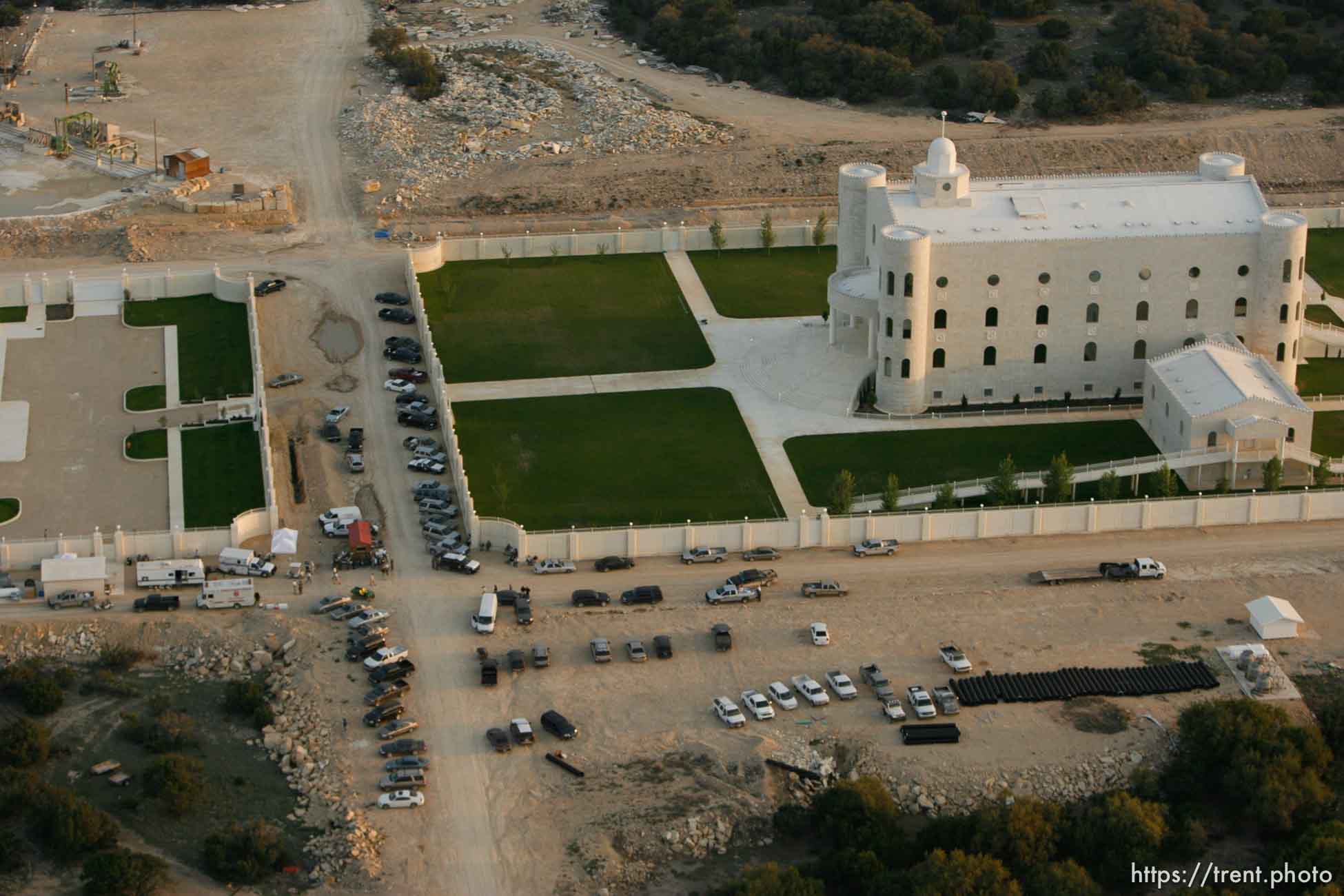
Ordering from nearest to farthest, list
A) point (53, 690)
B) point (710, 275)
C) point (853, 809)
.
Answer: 1. point (853, 809)
2. point (53, 690)
3. point (710, 275)

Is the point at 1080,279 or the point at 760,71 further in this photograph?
the point at 760,71

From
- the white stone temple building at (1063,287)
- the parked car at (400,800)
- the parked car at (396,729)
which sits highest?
the white stone temple building at (1063,287)

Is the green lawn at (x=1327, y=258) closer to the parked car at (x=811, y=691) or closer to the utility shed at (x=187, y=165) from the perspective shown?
the parked car at (x=811, y=691)

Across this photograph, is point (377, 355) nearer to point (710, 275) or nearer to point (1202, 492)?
point (710, 275)

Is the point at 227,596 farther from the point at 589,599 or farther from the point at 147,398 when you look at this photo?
the point at 147,398

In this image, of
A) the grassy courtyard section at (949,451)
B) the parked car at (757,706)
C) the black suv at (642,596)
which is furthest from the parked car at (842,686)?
the grassy courtyard section at (949,451)

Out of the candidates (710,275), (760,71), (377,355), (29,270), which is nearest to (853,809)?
(377,355)

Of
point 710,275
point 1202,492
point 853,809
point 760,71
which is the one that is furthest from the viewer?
point 760,71
